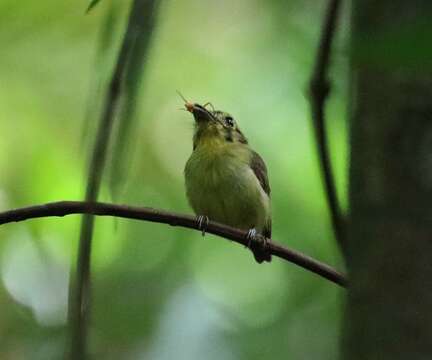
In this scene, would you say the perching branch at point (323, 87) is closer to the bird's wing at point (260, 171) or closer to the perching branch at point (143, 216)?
the perching branch at point (143, 216)

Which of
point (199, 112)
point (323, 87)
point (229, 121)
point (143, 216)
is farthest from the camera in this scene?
point (229, 121)

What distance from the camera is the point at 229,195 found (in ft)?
18.3

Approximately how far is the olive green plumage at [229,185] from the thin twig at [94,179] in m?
4.03

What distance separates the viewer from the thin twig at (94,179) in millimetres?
1240

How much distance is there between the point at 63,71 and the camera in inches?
292

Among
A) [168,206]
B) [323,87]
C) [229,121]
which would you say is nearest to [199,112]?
[229,121]

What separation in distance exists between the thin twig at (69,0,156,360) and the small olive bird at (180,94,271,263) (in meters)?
4.01

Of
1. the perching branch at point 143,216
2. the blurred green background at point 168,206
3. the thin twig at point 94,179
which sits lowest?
the blurred green background at point 168,206

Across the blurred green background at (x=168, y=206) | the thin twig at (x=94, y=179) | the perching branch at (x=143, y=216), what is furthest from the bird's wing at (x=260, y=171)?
the thin twig at (x=94, y=179)

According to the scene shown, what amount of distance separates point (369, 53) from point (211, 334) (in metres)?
4.94

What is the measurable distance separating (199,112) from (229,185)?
2.31 feet

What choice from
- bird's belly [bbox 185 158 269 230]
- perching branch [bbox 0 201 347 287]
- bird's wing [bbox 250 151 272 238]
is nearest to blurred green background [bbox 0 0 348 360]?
bird's wing [bbox 250 151 272 238]

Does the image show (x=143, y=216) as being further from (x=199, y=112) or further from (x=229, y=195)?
(x=199, y=112)

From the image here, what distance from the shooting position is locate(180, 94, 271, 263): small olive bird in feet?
18.3
